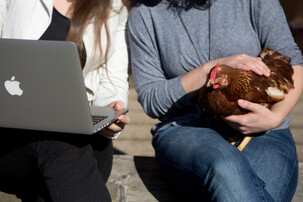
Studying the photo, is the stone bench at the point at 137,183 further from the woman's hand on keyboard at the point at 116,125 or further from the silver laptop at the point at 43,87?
the silver laptop at the point at 43,87

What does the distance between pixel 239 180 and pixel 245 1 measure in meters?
0.70

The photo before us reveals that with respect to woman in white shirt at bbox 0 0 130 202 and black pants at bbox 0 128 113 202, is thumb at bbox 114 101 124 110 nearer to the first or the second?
woman in white shirt at bbox 0 0 130 202

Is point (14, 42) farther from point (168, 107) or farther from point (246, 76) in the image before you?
point (246, 76)

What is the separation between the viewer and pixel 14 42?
977mm

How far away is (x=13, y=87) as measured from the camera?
105 centimetres

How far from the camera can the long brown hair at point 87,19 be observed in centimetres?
146

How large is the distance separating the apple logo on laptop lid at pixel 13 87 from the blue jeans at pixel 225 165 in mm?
580

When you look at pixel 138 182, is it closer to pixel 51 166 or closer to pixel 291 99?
pixel 51 166

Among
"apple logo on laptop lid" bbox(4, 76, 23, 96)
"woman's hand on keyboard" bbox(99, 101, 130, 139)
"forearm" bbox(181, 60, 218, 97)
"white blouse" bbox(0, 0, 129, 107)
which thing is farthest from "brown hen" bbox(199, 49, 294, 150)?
"apple logo on laptop lid" bbox(4, 76, 23, 96)

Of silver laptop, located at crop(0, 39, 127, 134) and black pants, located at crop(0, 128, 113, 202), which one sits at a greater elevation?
silver laptop, located at crop(0, 39, 127, 134)

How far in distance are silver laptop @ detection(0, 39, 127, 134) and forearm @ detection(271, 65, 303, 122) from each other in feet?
2.32

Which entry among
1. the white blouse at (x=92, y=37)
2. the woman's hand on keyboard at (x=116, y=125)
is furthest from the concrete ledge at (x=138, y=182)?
the white blouse at (x=92, y=37)

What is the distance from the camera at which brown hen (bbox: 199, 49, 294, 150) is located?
1.32 m

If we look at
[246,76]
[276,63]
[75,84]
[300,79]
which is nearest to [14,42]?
[75,84]
